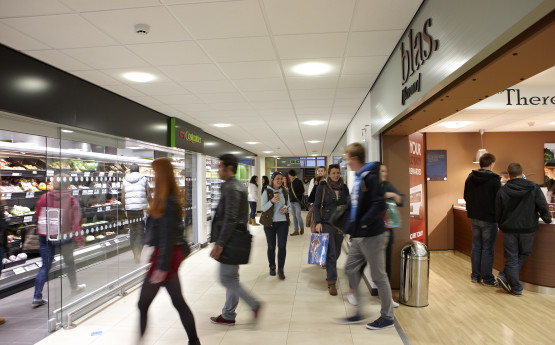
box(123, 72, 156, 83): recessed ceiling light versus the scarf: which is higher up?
box(123, 72, 156, 83): recessed ceiling light

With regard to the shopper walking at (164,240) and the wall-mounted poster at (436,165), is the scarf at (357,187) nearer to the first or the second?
the shopper walking at (164,240)

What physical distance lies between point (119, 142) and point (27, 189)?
5.27 feet

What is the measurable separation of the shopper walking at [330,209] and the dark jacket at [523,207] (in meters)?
2.12

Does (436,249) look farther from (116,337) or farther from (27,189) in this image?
(27,189)

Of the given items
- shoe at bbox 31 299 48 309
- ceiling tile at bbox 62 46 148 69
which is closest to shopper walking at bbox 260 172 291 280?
ceiling tile at bbox 62 46 148 69

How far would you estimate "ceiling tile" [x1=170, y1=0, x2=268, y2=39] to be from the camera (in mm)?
2527

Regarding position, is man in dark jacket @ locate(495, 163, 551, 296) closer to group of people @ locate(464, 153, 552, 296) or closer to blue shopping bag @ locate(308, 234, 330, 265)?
group of people @ locate(464, 153, 552, 296)

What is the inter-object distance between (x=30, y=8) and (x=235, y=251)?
237 cm

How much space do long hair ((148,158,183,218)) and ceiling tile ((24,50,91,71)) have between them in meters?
1.89

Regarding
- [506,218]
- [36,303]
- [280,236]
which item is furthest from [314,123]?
[36,303]

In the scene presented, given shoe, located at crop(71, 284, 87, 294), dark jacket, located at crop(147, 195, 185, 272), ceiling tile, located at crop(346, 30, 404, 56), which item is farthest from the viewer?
shoe, located at crop(71, 284, 87, 294)

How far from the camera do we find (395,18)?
2.77 metres

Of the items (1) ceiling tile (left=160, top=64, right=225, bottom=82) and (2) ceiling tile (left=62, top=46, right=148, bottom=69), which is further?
(1) ceiling tile (left=160, top=64, right=225, bottom=82)

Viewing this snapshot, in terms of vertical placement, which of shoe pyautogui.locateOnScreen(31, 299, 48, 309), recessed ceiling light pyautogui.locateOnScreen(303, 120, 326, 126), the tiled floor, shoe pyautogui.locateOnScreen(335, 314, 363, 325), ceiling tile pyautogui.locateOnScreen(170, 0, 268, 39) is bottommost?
shoe pyautogui.locateOnScreen(31, 299, 48, 309)
